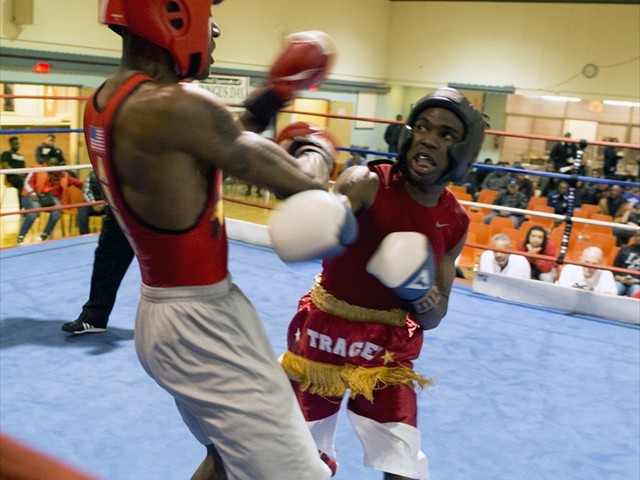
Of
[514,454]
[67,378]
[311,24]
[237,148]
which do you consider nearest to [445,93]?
[237,148]

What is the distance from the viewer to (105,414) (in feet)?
8.23

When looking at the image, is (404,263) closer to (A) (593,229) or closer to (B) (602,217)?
(B) (602,217)

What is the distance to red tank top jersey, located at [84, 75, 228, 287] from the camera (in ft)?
4.13

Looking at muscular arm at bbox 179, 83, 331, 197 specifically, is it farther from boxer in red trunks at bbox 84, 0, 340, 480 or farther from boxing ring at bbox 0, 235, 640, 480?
boxing ring at bbox 0, 235, 640, 480

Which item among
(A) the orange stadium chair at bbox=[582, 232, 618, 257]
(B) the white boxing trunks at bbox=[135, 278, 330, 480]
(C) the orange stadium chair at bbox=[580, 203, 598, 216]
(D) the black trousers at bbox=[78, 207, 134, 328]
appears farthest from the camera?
(C) the orange stadium chair at bbox=[580, 203, 598, 216]

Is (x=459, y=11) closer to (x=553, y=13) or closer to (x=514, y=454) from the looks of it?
(x=553, y=13)

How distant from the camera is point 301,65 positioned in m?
1.54

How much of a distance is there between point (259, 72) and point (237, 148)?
354 inches

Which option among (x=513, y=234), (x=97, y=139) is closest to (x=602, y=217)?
(x=513, y=234)

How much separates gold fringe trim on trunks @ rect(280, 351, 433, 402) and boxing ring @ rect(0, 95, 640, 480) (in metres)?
0.58

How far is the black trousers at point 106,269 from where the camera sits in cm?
314

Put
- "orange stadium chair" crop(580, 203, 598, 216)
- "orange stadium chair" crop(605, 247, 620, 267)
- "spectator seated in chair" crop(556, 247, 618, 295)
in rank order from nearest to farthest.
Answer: "spectator seated in chair" crop(556, 247, 618, 295), "orange stadium chair" crop(605, 247, 620, 267), "orange stadium chair" crop(580, 203, 598, 216)

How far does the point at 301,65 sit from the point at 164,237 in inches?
19.9

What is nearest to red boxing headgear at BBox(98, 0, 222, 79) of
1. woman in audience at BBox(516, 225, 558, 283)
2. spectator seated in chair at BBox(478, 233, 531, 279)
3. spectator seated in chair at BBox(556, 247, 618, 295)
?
spectator seated in chair at BBox(478, 233, 531, 279)
